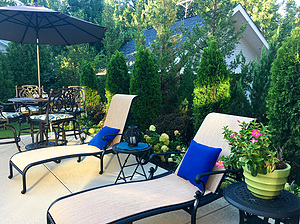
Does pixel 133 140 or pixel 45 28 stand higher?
pixel 45 28

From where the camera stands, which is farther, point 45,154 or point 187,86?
point 187,86

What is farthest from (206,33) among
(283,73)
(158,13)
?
(283,73)

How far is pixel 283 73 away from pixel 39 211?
397 centimetres

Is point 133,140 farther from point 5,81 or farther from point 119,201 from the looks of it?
point 5,81

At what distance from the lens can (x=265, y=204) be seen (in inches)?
77.5

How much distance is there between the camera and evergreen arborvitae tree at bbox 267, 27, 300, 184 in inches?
134

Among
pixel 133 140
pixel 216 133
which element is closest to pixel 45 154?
pixel 133 140

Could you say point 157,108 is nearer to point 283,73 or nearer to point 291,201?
point 283,73

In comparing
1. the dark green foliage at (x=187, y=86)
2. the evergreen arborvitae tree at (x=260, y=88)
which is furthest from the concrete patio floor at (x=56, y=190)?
the dark green foliage at (x=187, y=86)

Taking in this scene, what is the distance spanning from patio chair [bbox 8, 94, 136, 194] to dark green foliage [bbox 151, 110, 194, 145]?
1.15 meters

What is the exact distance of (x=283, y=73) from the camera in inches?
137

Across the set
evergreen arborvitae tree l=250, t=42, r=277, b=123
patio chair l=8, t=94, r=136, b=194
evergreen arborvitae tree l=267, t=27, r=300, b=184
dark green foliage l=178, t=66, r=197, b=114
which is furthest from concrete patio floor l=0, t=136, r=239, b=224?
dark green foliage l=178, t=66, r=197, b=114

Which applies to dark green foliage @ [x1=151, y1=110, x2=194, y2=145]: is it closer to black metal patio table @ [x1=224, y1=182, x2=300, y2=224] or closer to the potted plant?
black metal patio table @ [x1=224, y1=182, x2=300, y2=224]

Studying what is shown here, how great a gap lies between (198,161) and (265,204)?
97 centimetres
